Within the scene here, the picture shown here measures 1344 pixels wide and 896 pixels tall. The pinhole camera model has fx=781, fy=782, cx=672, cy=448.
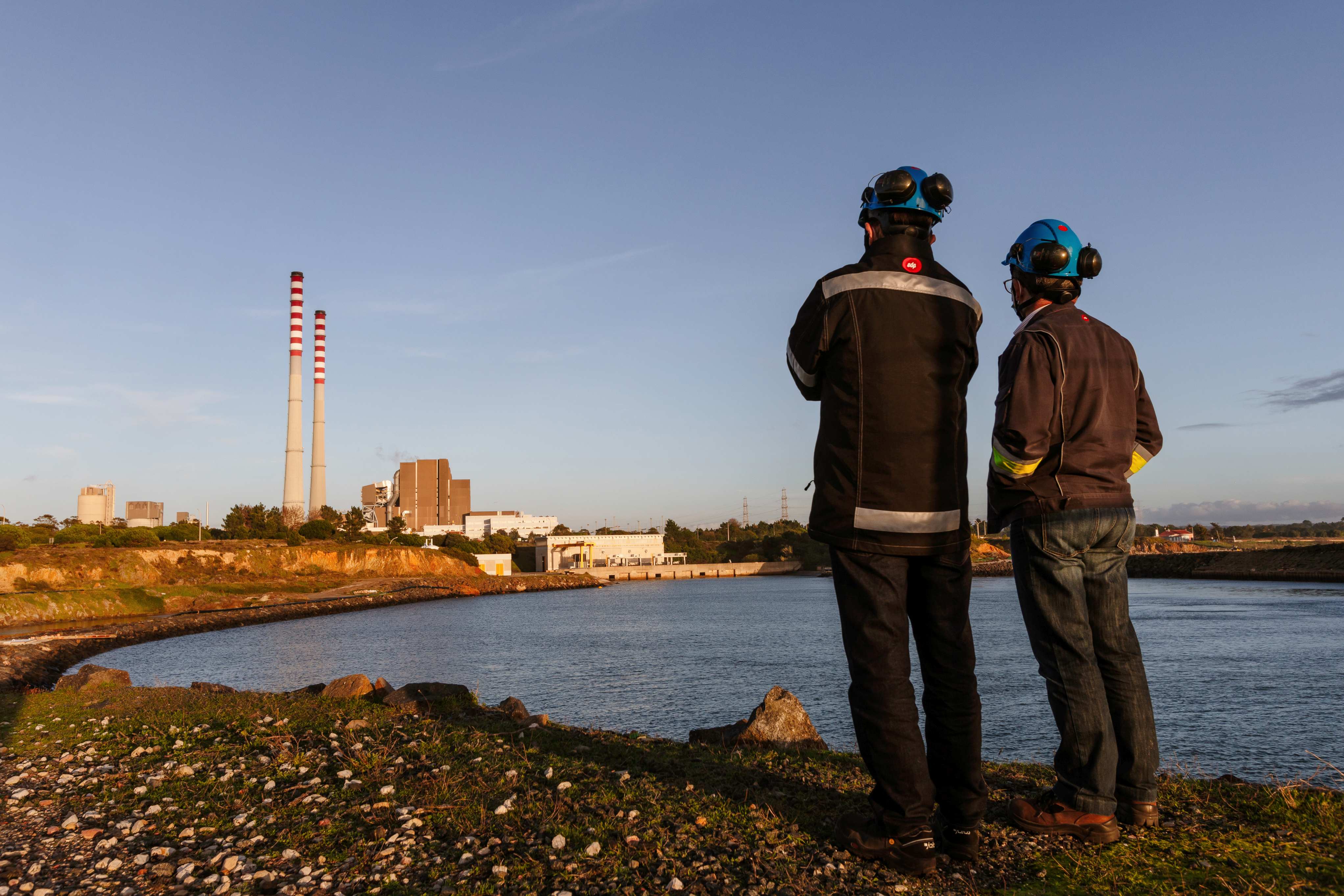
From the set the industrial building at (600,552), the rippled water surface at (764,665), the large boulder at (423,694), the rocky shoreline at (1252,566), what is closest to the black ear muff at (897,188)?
the large boulder at (423,694)

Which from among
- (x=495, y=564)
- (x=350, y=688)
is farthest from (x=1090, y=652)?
(x=495, y=564)

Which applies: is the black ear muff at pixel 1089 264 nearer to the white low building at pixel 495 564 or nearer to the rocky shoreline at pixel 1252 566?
the rocky shoreline at pixel 1252 566

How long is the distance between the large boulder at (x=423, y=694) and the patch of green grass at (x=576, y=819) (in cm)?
191

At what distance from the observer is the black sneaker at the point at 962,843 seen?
3.44 meters

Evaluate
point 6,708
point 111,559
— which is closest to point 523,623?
point 111,559

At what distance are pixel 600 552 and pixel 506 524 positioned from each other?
32126 mm

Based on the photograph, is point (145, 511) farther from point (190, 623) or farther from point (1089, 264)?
point (1089, 264)

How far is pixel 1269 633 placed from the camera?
33.9m

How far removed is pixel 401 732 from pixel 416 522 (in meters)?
165

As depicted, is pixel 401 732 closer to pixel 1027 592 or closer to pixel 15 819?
pixel 15 819

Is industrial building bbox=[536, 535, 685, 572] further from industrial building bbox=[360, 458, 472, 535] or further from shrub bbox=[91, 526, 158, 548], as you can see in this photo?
shrub bbox=[91, 526, 158, 548]

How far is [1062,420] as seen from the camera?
146 inches

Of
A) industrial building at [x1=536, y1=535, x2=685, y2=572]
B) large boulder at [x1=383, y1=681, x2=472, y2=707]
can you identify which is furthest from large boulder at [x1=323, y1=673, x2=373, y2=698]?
industrial building at [x1=536, y1=535, x2=685, y2=572]

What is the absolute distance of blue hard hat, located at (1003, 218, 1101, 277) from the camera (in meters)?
4.01
